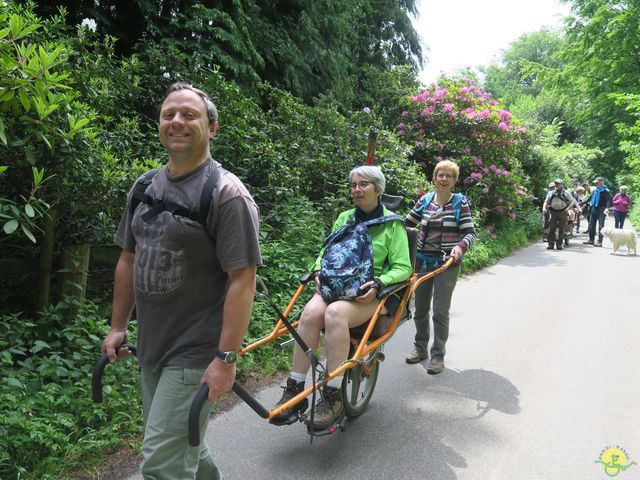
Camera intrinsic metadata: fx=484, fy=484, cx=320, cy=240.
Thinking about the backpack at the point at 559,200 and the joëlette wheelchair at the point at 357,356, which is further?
the backpack at the point at 559,200

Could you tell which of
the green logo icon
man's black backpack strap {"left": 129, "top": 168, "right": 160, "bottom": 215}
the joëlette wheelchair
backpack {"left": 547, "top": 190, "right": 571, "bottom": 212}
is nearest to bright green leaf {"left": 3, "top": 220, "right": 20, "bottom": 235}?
man's black backpack strap {"left": 129, "top": 168, "right": 160, "bottom": 215}

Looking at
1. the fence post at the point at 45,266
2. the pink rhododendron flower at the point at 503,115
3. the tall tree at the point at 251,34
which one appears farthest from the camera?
the pink rhododendron flower at the point at 503,115

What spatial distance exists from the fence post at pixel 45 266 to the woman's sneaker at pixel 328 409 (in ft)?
7.48

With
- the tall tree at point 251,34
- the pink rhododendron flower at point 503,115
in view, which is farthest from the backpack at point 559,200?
the tall tree at point 251,34

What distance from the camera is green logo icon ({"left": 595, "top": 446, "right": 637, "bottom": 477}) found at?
3066 mm

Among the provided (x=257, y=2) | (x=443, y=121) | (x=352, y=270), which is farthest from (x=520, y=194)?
(x=352, y=270)

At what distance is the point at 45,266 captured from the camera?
3746 millimetres

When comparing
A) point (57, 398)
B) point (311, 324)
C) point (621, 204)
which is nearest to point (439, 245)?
point (311, 324)

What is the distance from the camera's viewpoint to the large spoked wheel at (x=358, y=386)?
3.36 m

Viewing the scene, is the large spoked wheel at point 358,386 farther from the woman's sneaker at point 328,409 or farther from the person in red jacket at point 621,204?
the person in red jacket at point 621,204

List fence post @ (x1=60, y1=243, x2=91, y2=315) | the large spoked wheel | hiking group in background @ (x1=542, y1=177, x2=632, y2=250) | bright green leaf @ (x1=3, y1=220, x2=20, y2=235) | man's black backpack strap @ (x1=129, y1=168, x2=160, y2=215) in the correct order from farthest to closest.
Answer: hiking group in background @ (x1=542, y1=177, x2=632, y2=250) → fence post @ (x1=60, y1=243, x2=91, y2=315) → the large spoked wheel → bright green leaf @ (x1=3, y1=220, x2=20, y2=235) → man's black backpack strap @ (x1=129, y1=168, x2=160, y2=215)

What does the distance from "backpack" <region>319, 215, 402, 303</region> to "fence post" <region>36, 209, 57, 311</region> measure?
2089 millimetres

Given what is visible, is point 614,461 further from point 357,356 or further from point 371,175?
point 371,175

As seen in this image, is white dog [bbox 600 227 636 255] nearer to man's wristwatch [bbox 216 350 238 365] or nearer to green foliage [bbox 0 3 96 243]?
green foliage [bbox 0 3 96 243]
